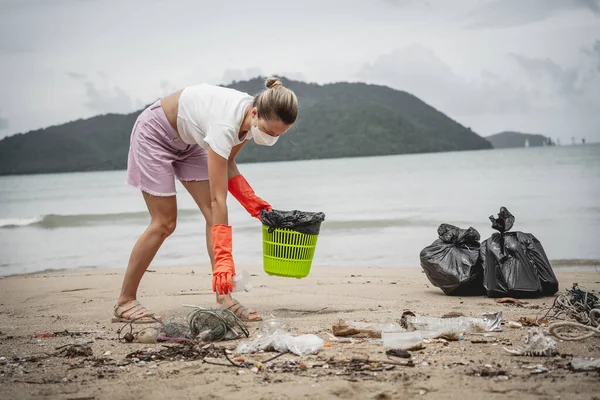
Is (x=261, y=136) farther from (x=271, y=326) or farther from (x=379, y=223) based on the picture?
(x=379, y=223)

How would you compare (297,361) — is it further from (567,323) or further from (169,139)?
(169,139)

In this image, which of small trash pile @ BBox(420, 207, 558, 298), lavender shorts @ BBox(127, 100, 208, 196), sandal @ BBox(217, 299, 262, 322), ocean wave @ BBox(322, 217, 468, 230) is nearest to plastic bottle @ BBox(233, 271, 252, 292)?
sandal @ BBox(217, 299, 262, 322)

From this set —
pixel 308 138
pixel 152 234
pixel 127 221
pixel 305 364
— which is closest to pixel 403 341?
pixel 305 364

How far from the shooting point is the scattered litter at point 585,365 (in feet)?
8.91

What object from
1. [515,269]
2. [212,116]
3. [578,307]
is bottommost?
[578,307]

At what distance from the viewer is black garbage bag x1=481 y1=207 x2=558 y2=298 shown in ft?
15.9

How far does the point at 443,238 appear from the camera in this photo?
5367 millimetres

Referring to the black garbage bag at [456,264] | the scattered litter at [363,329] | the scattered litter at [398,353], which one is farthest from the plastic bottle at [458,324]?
the black garbage bag at [456,264]

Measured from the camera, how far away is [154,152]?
13.5ft

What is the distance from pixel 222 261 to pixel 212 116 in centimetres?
87

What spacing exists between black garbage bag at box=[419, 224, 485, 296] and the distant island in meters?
65.8

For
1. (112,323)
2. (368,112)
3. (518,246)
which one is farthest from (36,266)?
(368,112)

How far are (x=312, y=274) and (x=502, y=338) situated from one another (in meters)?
3.31

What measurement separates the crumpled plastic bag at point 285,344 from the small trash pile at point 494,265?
2.01 metres
